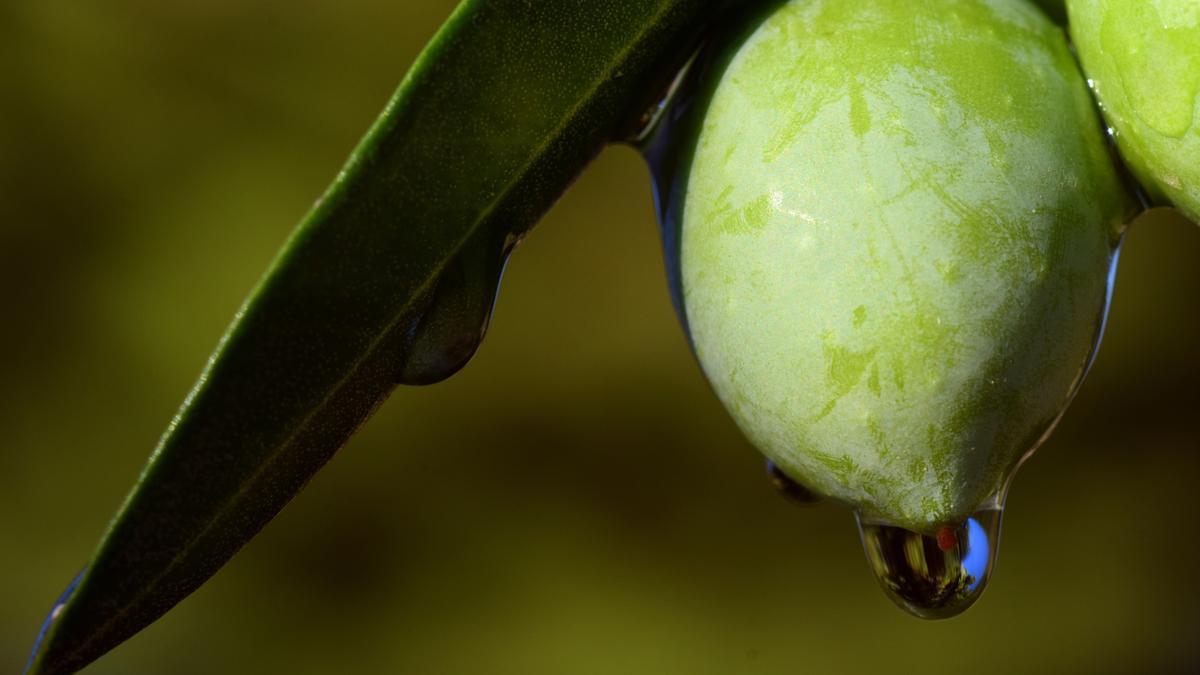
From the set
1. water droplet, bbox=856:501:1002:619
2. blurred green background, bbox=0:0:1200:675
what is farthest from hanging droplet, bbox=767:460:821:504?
blurred green background, bbox=0:0:1200:675

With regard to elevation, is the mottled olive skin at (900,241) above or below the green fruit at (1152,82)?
below

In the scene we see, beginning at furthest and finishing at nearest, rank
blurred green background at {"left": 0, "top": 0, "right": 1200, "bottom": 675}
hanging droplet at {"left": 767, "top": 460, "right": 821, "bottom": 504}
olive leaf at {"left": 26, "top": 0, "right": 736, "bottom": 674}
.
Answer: blurred green background at {"left": 0, "top": 0, "right": 1200, "bottom": 675} → hanging droplet at {"left": 767, "top": 460, "right": 821, "bottom": 504} → olive leaf at {"left": 26, "top": 0, "right": 736, "bottom": 674}

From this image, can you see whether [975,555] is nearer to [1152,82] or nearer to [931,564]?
[931,564]

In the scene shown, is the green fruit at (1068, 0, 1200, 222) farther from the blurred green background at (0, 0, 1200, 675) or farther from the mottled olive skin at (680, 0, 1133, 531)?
the blurred green background at (0, 0, 1200, 675)

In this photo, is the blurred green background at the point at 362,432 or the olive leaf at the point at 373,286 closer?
the olive leaf at the point at 373,286

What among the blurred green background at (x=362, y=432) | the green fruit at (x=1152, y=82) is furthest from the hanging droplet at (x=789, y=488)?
the blurred green background at (x=362, y=432)

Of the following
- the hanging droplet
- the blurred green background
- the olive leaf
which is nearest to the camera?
the olive leaf

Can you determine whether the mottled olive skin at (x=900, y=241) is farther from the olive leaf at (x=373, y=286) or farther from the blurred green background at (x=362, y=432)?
the blurred green background at (x=362, y=432)
